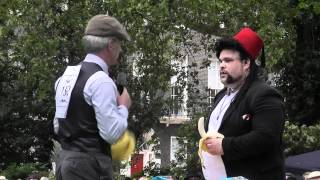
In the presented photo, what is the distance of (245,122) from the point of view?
3.18 meters

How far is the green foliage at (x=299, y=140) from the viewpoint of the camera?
10.8 metres

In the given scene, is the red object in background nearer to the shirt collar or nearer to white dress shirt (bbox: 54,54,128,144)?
the shirt collar

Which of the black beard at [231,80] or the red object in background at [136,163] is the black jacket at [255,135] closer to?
the black beard at [231,80]

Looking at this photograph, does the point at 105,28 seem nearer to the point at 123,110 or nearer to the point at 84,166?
the point at 123,110

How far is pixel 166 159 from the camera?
595 inches

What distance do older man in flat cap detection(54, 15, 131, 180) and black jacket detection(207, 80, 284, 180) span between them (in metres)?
0.56

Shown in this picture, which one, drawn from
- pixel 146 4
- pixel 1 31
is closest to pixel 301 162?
pixel 146 4

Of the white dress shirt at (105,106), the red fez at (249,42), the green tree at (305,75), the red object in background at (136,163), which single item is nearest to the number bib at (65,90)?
the white dress shirt at (105,106)

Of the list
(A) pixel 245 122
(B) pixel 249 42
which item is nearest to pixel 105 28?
(B) pixel 249 42

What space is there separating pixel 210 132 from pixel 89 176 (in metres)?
0.66

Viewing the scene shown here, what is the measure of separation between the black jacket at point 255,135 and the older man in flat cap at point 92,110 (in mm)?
558

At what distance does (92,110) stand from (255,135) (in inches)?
33.0

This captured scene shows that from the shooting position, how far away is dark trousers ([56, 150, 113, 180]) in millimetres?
3273

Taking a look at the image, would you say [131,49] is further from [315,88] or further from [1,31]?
[315,88]
